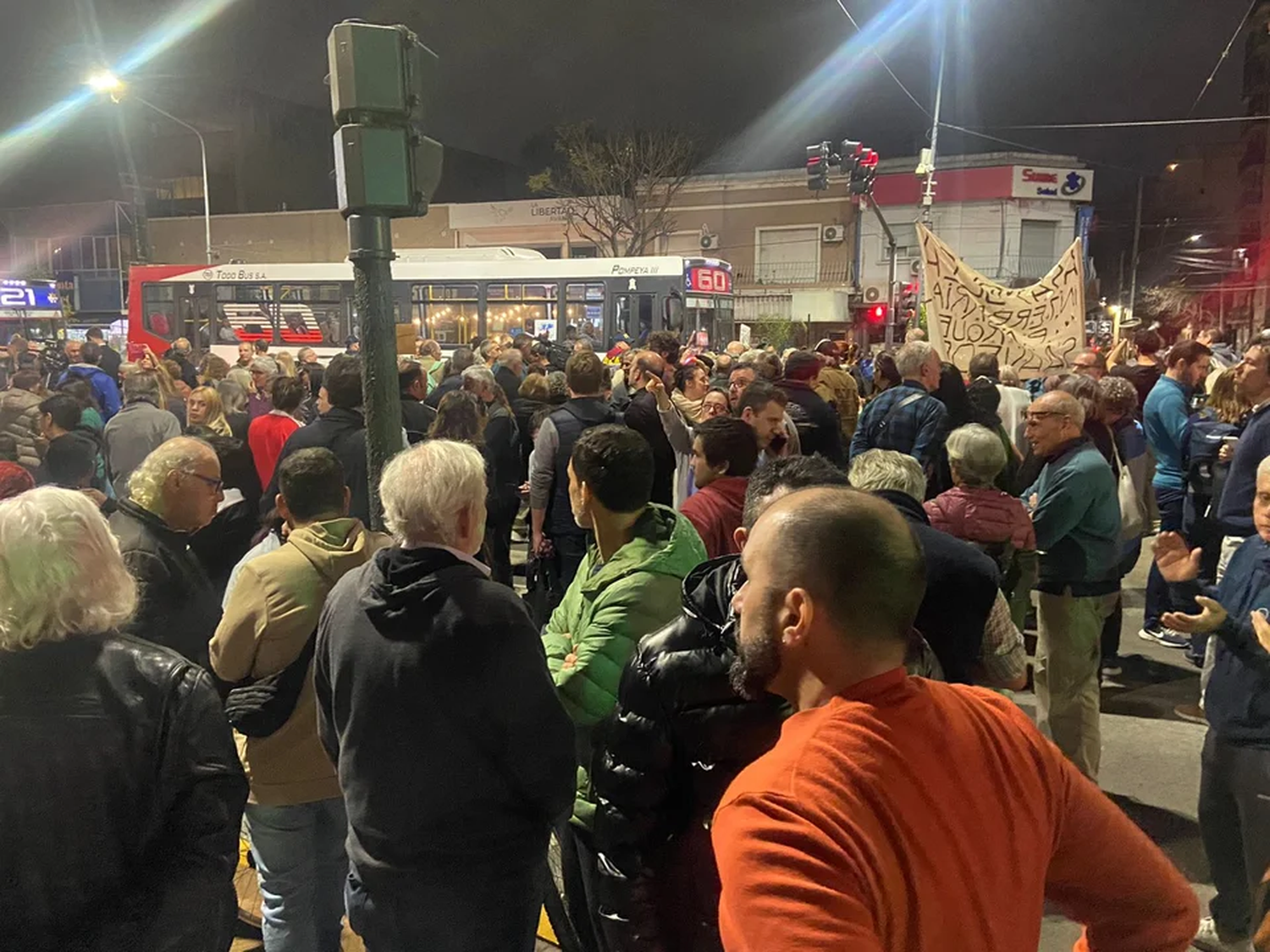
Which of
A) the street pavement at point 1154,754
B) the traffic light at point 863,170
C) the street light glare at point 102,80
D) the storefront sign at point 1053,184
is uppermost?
the storefront sign at point 1053,184

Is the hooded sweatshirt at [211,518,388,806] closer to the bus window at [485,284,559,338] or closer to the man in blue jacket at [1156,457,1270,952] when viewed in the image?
the man in blue jacket at [1156,457,1270,952]

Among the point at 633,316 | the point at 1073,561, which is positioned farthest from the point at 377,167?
the point at 633,316

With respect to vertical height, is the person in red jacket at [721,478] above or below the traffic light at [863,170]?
below

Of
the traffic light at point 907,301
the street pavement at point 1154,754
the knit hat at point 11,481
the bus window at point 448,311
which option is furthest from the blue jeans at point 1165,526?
the traffic light at point 907,301

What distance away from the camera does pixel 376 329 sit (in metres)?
4.01

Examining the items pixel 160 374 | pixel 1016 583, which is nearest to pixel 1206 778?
pixel 1016 583

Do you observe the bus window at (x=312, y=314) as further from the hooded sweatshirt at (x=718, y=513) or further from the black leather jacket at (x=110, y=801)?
the black leather jacket at (x=110, y=801)

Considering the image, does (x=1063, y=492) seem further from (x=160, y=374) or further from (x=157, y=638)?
(x=160, y=374)

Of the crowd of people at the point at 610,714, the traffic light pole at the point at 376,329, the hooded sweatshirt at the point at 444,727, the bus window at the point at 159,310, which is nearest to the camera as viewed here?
the crowd of people at the point at 610,714

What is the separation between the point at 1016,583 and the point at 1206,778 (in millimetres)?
1316

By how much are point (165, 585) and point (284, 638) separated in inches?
24.6

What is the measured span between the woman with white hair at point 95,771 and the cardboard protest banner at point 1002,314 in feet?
29.2

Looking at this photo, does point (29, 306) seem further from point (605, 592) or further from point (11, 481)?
point (605, 592)

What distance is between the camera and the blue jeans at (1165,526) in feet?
22.5
